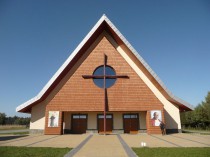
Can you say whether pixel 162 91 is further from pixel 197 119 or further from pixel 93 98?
pixel 197 119

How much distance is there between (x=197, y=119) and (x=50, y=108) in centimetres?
3201

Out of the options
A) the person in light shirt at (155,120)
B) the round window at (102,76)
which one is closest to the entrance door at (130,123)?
the person in light shirt at (155,120)

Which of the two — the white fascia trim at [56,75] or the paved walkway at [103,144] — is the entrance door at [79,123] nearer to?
the white fascia trim at [56,75]

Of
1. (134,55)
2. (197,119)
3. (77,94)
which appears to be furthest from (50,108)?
(197,119)

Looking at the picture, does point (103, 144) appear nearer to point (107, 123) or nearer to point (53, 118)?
point (53, 118)

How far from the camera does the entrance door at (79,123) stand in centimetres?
2036

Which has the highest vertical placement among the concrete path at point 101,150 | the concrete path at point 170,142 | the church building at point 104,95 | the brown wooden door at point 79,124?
the church building at point 104,95

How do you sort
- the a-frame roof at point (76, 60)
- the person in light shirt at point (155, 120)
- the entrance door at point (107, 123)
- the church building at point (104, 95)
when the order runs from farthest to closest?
1. the entrance door at point (107, 123)
2. the a-frame roof at point (76, 60)
3. the church building at point (104, 95)
4. the person in light shirt at point (155, 120)

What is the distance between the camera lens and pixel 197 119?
3759cm

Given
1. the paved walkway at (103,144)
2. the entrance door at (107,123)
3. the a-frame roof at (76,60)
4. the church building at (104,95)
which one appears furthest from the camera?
the entrance door at (107,123)

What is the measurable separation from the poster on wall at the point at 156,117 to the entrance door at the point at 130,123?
272 cm

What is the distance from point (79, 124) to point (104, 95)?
4.88 metres

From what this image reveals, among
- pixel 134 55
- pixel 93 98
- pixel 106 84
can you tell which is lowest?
pixel 93 98

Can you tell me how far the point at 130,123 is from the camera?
20719 millimetres
